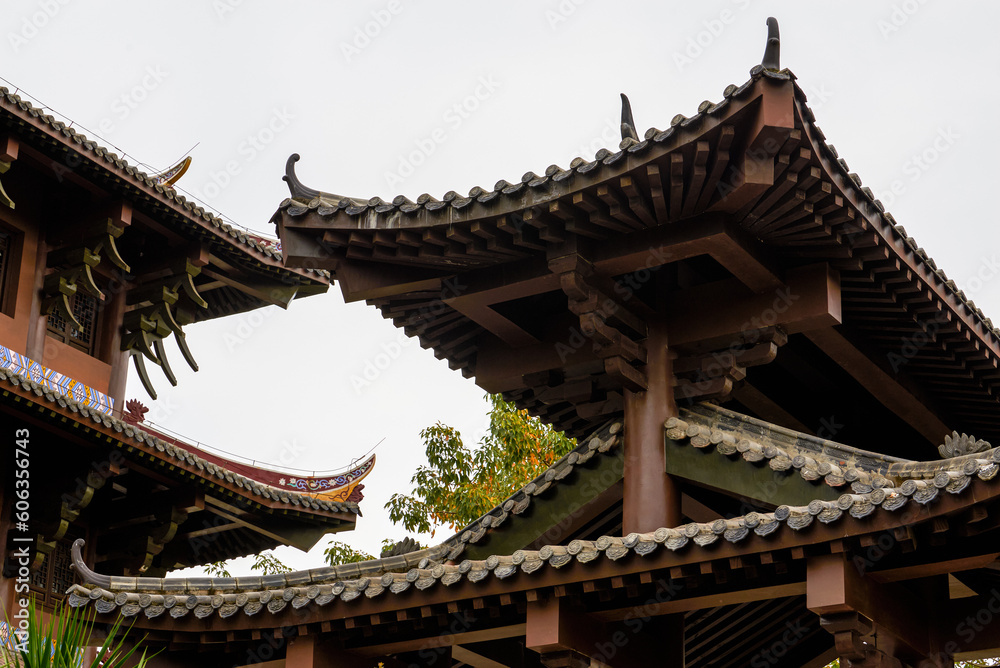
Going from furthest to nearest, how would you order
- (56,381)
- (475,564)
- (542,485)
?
(56,381) < (542,485) < (475,564)

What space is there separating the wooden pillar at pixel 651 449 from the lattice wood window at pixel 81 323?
11.2 meters

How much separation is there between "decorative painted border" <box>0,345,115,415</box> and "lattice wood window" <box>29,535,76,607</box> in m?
1.80

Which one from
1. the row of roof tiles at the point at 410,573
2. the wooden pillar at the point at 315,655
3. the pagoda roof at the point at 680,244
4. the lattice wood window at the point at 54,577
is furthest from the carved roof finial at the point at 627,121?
the lattice wood window at the point at 54,577

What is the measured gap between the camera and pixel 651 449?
913 cm

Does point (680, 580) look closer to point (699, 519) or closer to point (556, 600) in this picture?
point (556, 600)

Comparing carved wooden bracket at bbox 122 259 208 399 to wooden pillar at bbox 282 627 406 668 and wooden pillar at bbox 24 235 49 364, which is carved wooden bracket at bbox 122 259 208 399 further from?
wooden pillar at bbox 282 627 406 668

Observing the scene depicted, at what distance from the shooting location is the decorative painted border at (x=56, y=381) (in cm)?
1683

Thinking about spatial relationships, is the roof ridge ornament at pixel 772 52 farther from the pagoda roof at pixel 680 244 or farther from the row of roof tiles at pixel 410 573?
the row of roof tiles at pixel 410 573

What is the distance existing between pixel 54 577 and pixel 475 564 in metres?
10.4

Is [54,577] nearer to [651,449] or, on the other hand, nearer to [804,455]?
[651,449]

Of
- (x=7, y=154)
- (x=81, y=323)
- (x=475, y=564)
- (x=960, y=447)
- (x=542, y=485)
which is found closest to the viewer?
(x=960, y=447)

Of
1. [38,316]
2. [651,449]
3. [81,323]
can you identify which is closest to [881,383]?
[651,449]

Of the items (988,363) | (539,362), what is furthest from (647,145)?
(988,363)

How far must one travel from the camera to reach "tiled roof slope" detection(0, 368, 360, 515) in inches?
600
